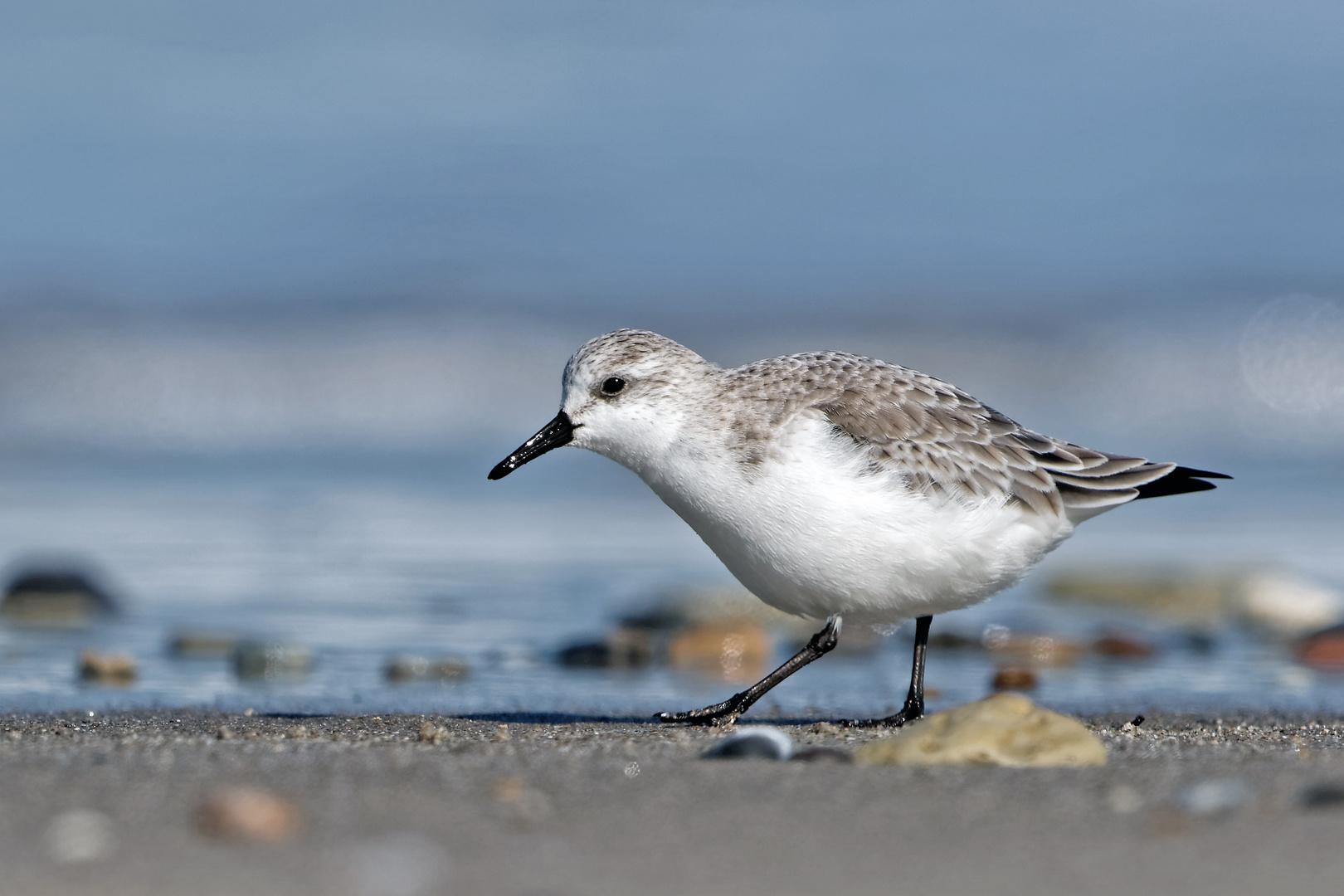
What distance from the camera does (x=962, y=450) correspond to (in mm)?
5277

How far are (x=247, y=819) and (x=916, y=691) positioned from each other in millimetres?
2874

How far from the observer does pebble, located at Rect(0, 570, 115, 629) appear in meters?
7.58

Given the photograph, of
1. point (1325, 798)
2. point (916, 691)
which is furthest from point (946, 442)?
point (1325, 798)

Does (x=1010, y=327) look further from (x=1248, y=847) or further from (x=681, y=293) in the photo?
(x=1248, y=847)

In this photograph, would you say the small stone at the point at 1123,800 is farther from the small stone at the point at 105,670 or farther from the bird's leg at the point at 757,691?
the small stone at the point at 105,670

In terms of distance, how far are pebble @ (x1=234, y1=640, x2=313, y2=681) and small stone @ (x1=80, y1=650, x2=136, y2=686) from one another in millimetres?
419

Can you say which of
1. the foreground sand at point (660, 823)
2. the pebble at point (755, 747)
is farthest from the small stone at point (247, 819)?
the pebble at point (755, 747)

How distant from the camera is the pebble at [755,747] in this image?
3.95 m

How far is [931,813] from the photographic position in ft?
10.8

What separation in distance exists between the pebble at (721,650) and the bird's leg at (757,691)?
4.78 feet

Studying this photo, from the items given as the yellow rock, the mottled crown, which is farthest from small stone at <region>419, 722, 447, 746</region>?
the mottled crown

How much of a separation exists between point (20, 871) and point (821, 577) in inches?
105

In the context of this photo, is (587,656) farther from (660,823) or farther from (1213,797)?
(1213,797)

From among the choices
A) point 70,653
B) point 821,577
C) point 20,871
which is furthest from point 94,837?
point 70,653
